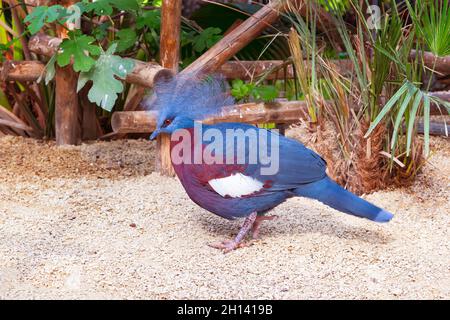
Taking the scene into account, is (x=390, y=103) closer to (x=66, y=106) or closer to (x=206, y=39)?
(x=206, y=39)

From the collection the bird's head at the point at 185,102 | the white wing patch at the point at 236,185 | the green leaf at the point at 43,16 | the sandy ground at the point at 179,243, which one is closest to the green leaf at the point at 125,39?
the green leaf at the point at 43,16

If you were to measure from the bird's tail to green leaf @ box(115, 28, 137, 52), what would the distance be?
1690 millimetres

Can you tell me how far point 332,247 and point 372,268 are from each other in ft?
0.88

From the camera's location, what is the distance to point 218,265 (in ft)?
10.3

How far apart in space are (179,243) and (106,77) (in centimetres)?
119

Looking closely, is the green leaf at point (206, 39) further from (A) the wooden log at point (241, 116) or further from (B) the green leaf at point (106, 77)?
(B) the green leaf at point (106, 77)

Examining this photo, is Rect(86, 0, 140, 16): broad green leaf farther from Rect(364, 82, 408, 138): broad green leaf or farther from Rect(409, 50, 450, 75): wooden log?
Rect(409, 50, 450, 75): wooden log

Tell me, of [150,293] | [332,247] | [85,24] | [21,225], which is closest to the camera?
[150,293]

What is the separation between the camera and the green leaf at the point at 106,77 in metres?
3.99

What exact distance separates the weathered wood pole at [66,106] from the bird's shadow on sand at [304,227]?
4.69 feet

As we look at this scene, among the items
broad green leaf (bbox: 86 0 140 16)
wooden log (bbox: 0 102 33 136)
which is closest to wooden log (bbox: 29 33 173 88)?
broad green leaf (bbox: 86 0 140 16)

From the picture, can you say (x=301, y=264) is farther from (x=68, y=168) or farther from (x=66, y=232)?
(x=68, y=168)

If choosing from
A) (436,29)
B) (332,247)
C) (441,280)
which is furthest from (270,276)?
(436,29)

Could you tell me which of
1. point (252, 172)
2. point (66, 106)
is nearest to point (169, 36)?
point (66, 106)
